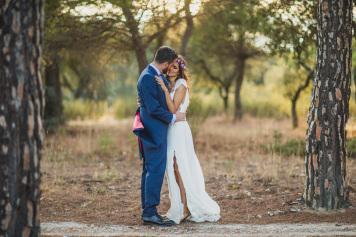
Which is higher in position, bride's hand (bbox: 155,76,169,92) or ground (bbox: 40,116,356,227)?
bride's hand (bbox: 155,76,169,92)

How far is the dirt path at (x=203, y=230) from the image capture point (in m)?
6.95

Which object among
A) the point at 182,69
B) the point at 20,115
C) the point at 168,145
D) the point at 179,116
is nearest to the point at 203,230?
the point at 168,145

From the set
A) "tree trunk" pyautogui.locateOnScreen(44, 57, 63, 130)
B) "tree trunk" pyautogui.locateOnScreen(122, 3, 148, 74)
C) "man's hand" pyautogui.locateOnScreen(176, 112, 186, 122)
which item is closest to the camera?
"man's hand" pyautogui.locateOnScreen(176, 112, 186, 122)

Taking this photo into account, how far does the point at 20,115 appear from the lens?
16.8 feet

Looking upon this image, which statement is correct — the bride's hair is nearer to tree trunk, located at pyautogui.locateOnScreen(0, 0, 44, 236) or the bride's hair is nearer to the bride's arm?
the bride's arm

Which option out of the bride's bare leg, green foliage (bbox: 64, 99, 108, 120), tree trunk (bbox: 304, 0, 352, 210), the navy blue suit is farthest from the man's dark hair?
green foliage (bbox: 64, 99, 108, 120)

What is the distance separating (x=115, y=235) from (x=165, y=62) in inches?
88.2

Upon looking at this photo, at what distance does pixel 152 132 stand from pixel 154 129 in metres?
0.04

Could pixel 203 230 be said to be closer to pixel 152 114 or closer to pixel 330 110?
pixel 152 114

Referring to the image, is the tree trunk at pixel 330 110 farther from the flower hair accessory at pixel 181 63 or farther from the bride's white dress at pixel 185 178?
the flower hair accessory at pixel 181 63

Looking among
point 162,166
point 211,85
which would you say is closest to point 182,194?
point 162,166

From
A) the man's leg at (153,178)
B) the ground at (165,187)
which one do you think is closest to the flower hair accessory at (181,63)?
the man's leg at (153,178)

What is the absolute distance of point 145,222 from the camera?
763cm

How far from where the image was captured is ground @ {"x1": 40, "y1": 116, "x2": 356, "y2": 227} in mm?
8203
